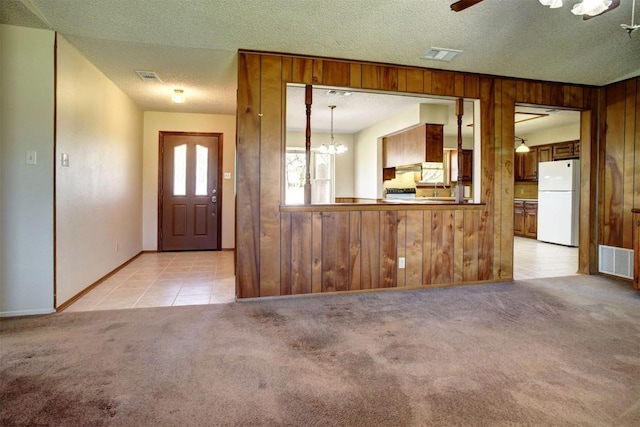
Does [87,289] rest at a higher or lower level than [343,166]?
lower

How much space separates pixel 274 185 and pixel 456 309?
6.72 feet

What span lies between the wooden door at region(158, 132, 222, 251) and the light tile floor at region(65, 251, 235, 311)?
64cm

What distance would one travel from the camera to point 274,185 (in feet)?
11.3

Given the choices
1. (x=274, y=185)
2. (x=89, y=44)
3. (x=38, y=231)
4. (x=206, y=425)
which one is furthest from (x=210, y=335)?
(x=89, y=44)

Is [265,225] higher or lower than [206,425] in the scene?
higher

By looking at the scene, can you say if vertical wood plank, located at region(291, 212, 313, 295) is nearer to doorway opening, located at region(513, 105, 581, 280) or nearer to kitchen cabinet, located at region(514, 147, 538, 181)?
doorway opening, located at region(513, 105, 581, 280)

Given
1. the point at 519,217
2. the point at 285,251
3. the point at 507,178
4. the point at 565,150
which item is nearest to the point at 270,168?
the point at 285,251

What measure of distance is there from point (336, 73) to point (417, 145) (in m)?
2.57

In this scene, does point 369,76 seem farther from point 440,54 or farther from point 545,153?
point 545,153

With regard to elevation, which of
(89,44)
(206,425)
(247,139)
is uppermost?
(89,44)

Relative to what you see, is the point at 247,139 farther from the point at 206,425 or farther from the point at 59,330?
the point at 206,425

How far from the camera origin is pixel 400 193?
7.60 meters

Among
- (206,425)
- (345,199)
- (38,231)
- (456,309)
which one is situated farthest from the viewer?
(345,199)

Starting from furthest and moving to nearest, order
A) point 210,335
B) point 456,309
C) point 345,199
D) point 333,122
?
point 345,199 → point 333,122 → point 456,309 → point 210,335
